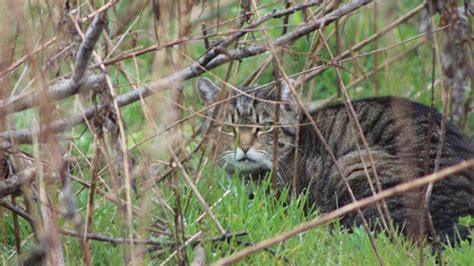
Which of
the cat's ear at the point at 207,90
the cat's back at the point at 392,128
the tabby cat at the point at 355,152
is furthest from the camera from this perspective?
the cat's ear at the point at 207,90

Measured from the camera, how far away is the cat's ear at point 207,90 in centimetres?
546

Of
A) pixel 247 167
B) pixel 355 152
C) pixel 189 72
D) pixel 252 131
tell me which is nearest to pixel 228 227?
pixel 189 72

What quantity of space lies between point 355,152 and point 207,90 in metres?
1.00

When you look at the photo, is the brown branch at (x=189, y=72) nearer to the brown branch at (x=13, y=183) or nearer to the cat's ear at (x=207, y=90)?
the brown branch at (x=13, y=183)

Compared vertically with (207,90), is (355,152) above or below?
below

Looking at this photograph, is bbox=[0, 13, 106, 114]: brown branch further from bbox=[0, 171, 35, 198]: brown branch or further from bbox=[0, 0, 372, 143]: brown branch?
bbox=[0, 171, 35, 198]: brown branch

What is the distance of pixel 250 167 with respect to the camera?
530 cm

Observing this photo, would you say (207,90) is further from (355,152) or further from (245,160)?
(355,152)

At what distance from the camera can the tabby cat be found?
4.45 metres

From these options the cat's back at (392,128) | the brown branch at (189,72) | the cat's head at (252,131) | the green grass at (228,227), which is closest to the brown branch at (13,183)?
the brown branch at (189,72)

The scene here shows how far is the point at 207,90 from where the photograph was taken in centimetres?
548

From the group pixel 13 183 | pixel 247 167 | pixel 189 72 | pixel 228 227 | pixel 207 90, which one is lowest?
pixel 247 167

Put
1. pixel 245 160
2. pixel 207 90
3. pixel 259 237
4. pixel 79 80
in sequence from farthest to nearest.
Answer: pixel 207 90 < pixel 245 160 < pixel 259 237 < pixel 79 80

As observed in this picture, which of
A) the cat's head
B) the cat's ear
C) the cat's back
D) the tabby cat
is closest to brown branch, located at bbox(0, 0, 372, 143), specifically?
the tabby cat
